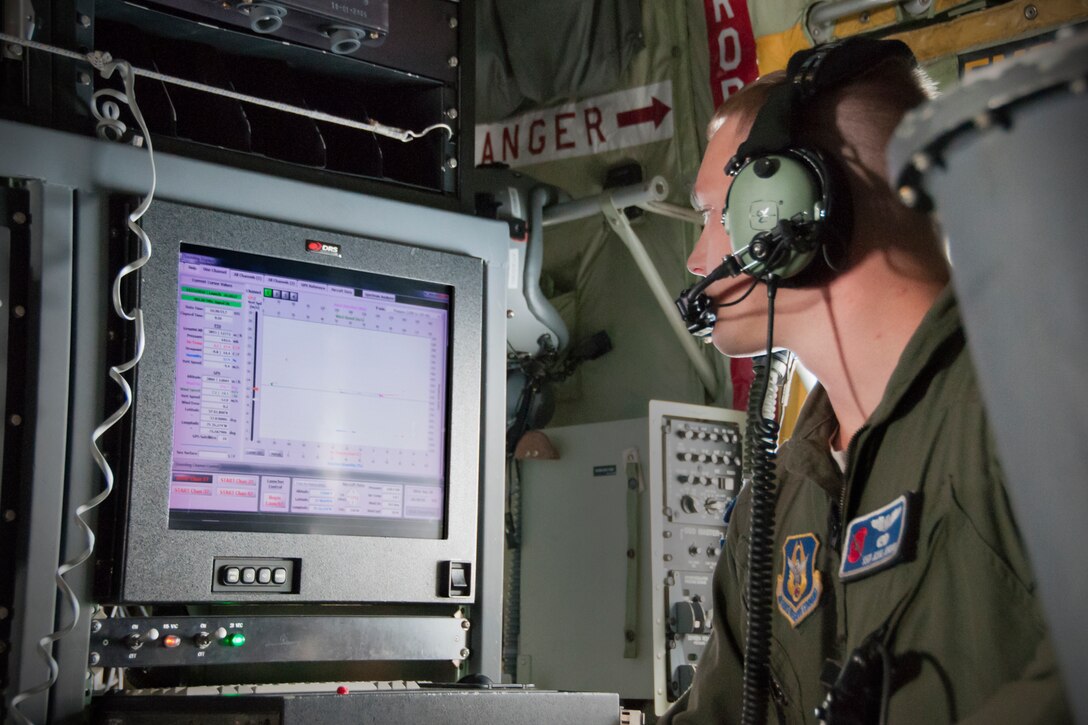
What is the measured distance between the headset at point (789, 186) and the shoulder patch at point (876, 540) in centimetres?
32

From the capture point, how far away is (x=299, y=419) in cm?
178

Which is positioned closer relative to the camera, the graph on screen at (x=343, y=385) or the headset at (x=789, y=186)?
the headset at (x=789, y=186)

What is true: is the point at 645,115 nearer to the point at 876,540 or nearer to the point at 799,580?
the point at 799,580

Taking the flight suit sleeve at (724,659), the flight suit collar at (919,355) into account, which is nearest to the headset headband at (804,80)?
the flight suit collar at (919,355)

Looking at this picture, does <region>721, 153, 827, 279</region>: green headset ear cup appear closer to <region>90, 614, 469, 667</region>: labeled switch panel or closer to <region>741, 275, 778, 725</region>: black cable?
<region>741, 275, 778, 725</region>: black cable

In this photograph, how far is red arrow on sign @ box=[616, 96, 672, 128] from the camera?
358cm

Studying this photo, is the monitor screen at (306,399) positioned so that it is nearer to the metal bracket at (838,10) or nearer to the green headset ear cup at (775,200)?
the green headset ear cup at (775,200)

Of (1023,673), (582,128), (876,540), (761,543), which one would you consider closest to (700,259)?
(761,543)

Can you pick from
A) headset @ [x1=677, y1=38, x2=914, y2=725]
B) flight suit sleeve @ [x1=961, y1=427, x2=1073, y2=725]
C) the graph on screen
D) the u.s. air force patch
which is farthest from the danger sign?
flight suit sleeve @ [x1=961, y1=427, x2=1073, y2=725]

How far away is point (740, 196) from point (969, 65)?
1753mm

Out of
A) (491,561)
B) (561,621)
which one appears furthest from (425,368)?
(561,621)

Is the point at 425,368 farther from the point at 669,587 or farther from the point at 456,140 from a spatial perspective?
the point at 669,587

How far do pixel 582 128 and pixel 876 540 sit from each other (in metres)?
2.77

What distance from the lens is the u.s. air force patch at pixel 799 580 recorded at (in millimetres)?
1377
